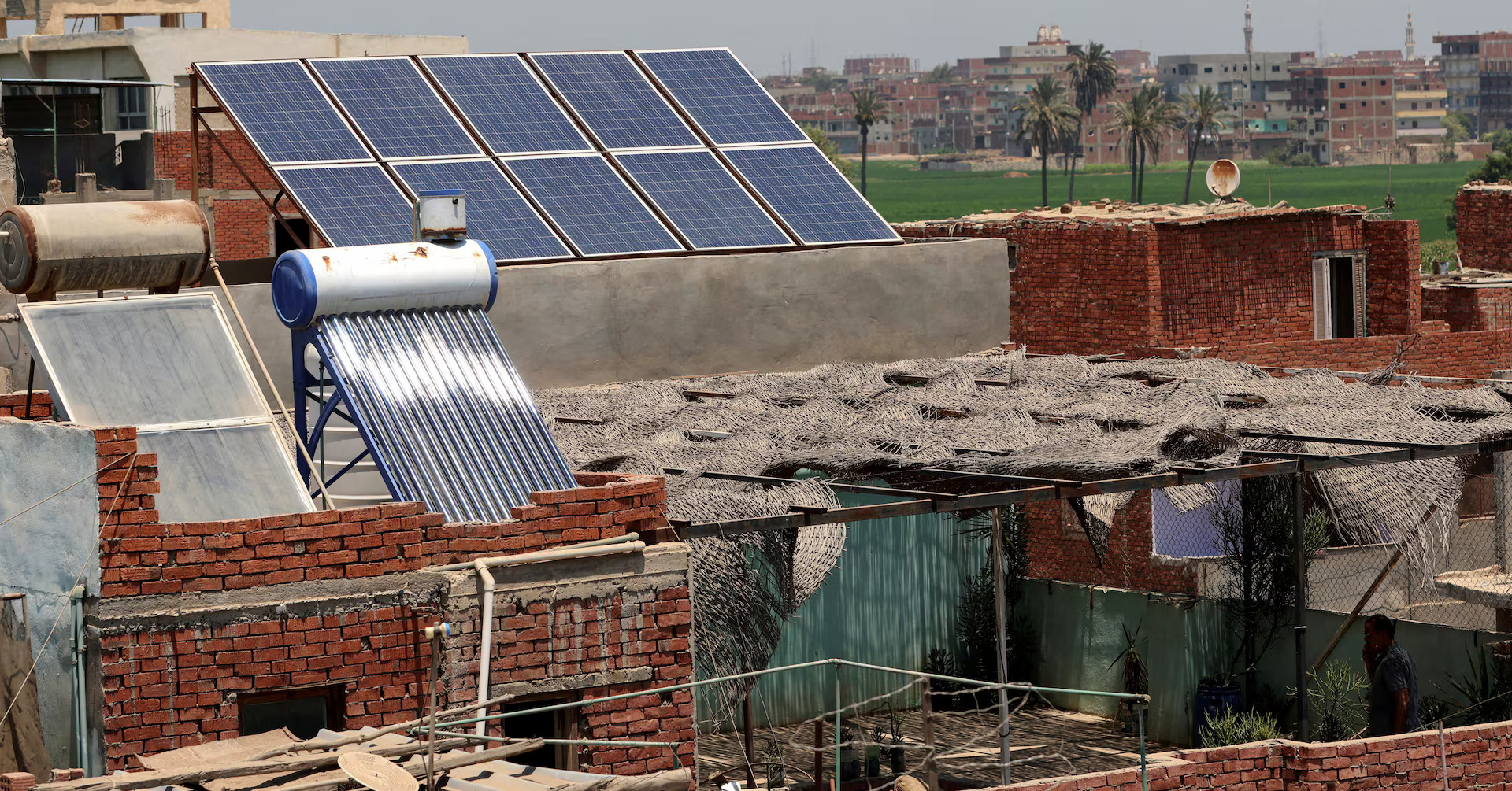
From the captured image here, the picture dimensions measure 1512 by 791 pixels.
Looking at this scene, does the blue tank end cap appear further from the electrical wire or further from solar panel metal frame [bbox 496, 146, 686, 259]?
solar panel metal frame [bbox 496, 146, 686, 259]

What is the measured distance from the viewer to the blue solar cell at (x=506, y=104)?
80.0 feet

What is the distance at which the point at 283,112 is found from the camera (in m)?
23.8

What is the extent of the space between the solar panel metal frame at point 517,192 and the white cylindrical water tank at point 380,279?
6080 mm

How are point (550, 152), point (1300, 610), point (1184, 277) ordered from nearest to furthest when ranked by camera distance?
1. point (1300, 610)
2. point (550, 152)
3. point (1184, 277)

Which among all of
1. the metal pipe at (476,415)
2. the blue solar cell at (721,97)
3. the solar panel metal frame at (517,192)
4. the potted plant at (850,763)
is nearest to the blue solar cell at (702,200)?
the blue solar cell at (721,97)

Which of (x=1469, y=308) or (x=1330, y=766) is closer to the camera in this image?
(x=1330, y=766)

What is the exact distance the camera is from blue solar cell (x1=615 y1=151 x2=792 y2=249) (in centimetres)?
2383

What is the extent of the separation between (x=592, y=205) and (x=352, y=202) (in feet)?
9.41

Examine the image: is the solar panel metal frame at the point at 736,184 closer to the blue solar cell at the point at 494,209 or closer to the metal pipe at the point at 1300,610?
the blue solar cell at the point at 494,209

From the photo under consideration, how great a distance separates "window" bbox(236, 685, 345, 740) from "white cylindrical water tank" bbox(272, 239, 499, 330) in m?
3.06

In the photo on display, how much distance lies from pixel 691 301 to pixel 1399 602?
1069cm

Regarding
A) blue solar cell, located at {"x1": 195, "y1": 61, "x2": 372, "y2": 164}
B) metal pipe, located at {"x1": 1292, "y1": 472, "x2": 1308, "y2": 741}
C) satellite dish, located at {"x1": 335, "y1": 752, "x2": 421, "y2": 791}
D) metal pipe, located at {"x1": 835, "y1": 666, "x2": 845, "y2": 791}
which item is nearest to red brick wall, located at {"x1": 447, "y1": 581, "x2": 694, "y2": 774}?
metal pipe, located at {"x1": 835, "y1": 666, "x2": 845, "y2": 791}

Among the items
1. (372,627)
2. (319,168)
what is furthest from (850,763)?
(319,168)

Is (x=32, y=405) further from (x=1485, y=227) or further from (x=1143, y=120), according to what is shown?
(x=1143, y=120)
